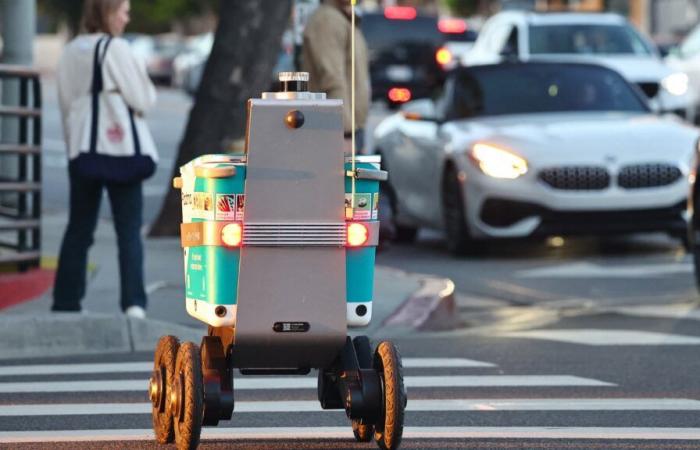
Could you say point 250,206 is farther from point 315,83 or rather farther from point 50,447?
point 315,83

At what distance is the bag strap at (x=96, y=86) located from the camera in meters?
10.5

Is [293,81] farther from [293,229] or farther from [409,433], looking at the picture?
[409,433]

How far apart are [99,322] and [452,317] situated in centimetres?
234

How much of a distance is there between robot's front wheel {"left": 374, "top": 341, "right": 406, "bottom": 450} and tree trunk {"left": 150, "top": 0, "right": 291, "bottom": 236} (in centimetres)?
923

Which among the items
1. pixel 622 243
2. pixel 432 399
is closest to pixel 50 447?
pixel 432 399

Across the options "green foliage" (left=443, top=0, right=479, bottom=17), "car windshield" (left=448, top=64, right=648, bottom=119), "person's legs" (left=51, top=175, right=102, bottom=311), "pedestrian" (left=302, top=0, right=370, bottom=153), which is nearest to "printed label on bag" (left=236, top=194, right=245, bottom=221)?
"person's legs" (left=51, top=175, right=102, bottom=311)

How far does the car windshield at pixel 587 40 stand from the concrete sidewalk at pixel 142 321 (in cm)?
1053

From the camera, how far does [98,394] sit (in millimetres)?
8820

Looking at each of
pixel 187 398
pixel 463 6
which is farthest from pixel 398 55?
pixel 463 6

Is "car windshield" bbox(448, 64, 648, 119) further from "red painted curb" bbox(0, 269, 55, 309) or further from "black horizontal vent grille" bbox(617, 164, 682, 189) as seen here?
"red painted curb" bbox(0, 269, 55, 309)

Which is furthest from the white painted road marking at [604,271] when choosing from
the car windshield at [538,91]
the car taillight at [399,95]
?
the car taillight at [399,95]

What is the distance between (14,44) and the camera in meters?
Result: 14.4

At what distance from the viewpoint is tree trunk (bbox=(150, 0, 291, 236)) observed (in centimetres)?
1609

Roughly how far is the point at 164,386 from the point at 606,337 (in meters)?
4.34
